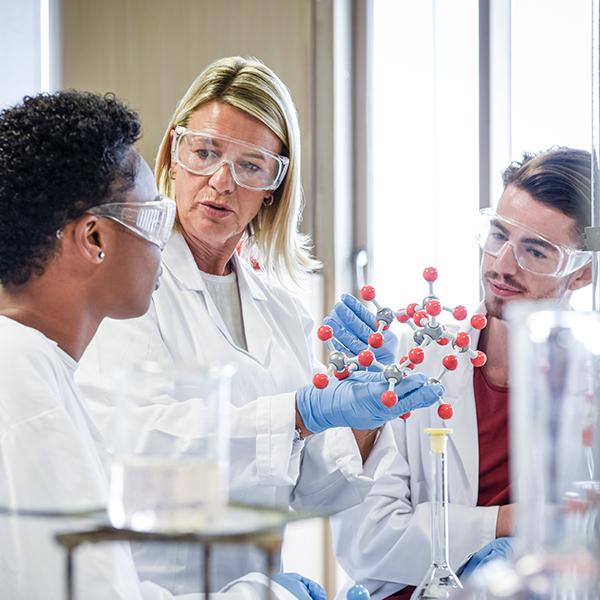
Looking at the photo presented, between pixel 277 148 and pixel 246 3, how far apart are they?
2007 mm

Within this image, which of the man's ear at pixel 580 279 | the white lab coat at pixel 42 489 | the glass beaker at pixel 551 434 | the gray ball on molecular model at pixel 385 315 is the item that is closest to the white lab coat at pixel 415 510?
the man's ear at pixel 580 279

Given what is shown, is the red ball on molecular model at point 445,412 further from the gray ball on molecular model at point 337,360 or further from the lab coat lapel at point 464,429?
the lab coat lapel at point 464,429

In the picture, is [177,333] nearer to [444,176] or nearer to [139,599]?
[139,599]

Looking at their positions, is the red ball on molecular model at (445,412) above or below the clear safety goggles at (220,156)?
below

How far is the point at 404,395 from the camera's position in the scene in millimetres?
1623

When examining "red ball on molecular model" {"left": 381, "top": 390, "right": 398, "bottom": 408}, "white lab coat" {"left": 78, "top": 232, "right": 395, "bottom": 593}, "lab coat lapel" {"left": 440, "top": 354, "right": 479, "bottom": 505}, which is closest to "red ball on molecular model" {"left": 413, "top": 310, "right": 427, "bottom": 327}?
"red ball on molecular model" {"left": 381, "top": 390, "right": 398, "bottom": 408}

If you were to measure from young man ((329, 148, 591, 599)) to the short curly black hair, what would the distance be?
0.74 meters

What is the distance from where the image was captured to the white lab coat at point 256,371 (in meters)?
1.75

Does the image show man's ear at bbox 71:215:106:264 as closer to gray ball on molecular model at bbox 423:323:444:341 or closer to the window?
gray ball on molecular model at bbox 423:323:444:341

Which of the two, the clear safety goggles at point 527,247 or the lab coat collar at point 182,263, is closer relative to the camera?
the clear safety goggles at point 527,247

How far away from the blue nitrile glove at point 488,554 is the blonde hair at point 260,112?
900mm

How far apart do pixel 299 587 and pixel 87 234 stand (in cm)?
63

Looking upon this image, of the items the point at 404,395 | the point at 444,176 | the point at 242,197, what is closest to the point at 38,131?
the point at 404,395

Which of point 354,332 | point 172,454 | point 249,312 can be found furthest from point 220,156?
point 172,454
